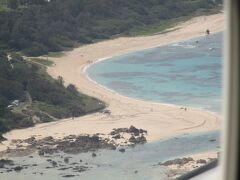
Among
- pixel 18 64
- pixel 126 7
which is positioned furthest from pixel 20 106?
pixel 126 7

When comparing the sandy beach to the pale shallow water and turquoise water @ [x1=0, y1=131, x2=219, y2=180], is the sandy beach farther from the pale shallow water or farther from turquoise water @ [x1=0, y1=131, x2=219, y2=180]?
turquoise water @ [x1=0, y1=131, x2=219, y2=180]

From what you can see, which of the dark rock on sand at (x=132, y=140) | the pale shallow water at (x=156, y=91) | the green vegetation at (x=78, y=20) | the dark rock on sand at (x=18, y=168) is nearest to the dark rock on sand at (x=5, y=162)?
the pale shallow water at (x=156, y=91)

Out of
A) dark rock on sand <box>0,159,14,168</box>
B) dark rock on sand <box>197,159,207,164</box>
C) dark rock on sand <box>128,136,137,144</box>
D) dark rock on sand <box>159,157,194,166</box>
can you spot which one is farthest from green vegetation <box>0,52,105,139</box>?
dark rock on sand <box>197,159,207,164</box>

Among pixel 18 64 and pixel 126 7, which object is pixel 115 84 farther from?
pixel 126 7

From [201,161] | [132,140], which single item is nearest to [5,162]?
[132,140]

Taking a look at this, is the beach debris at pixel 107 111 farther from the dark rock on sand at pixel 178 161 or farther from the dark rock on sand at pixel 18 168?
the dark rock on sand at pixel 178 161

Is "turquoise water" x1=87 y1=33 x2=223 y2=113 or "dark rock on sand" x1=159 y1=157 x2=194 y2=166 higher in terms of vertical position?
"turquoise water" x1=87 y1=33 x2=223 y2=113
